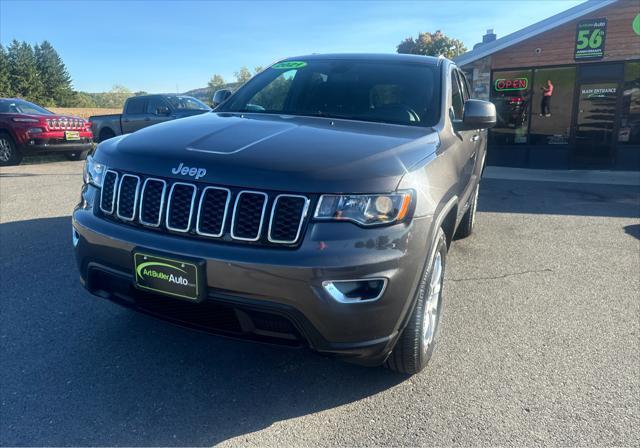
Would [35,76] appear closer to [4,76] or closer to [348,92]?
[4,76]

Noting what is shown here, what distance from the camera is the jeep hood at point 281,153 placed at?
7.18 feet

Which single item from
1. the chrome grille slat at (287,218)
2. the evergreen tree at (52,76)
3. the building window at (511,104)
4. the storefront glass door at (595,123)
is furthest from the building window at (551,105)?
the evergreen tree at (52,76)

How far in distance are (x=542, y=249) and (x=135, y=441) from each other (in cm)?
463

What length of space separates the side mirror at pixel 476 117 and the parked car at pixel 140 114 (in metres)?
10.9

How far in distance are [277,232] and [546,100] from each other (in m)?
12.9

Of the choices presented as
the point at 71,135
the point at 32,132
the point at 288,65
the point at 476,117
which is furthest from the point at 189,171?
the point at 71,135

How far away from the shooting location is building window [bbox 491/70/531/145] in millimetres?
13180

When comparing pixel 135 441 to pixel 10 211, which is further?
pixel 10 211

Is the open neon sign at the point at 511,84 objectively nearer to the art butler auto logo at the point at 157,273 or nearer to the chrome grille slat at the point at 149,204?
the chrome grille slat at the point at 149,204

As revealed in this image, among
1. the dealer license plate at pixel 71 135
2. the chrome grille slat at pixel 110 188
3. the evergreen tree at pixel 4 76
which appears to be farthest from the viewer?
the evergreen tree at pixel 4 76

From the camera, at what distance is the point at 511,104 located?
43.9 feet

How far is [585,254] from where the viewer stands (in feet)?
17.3

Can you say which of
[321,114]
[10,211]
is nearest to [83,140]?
[10,211]

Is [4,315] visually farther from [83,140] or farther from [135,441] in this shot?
[83,140]
